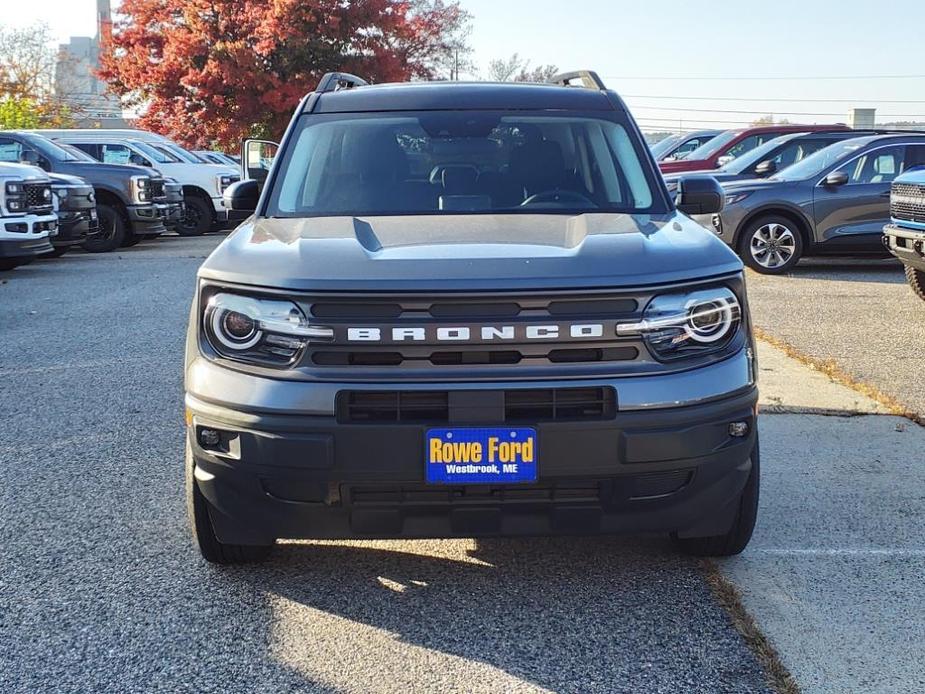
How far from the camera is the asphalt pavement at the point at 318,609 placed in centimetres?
315

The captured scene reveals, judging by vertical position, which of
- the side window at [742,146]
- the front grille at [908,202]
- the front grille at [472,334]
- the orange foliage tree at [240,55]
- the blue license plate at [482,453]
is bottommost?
the blue license plate at [482,453]

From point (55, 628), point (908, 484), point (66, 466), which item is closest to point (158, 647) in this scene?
point (55, 628)

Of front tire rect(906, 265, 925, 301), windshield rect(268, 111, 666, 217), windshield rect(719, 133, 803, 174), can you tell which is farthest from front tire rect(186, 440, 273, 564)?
windshield rect(719, 133, 803, 174)

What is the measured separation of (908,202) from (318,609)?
7.36 m

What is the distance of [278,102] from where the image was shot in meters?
28.4

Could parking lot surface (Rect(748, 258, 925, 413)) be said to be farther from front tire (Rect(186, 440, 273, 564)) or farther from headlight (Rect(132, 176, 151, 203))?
headlight (Rect(132, 176, 151, 203))

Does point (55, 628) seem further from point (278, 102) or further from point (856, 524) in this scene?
point (278, 102)

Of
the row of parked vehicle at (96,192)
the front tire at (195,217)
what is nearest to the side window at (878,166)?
the row of parked vehicle at (96,192)

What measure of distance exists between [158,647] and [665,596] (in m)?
1.64

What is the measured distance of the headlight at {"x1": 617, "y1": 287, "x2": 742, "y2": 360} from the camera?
330cm

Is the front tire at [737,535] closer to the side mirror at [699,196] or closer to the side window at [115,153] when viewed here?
the side mirror at [699,196]

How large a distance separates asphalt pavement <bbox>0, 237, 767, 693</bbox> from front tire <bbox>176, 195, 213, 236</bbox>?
16.0m

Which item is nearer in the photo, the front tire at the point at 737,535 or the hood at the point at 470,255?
the hood at the point at 470,255

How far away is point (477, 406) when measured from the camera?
320 cm
